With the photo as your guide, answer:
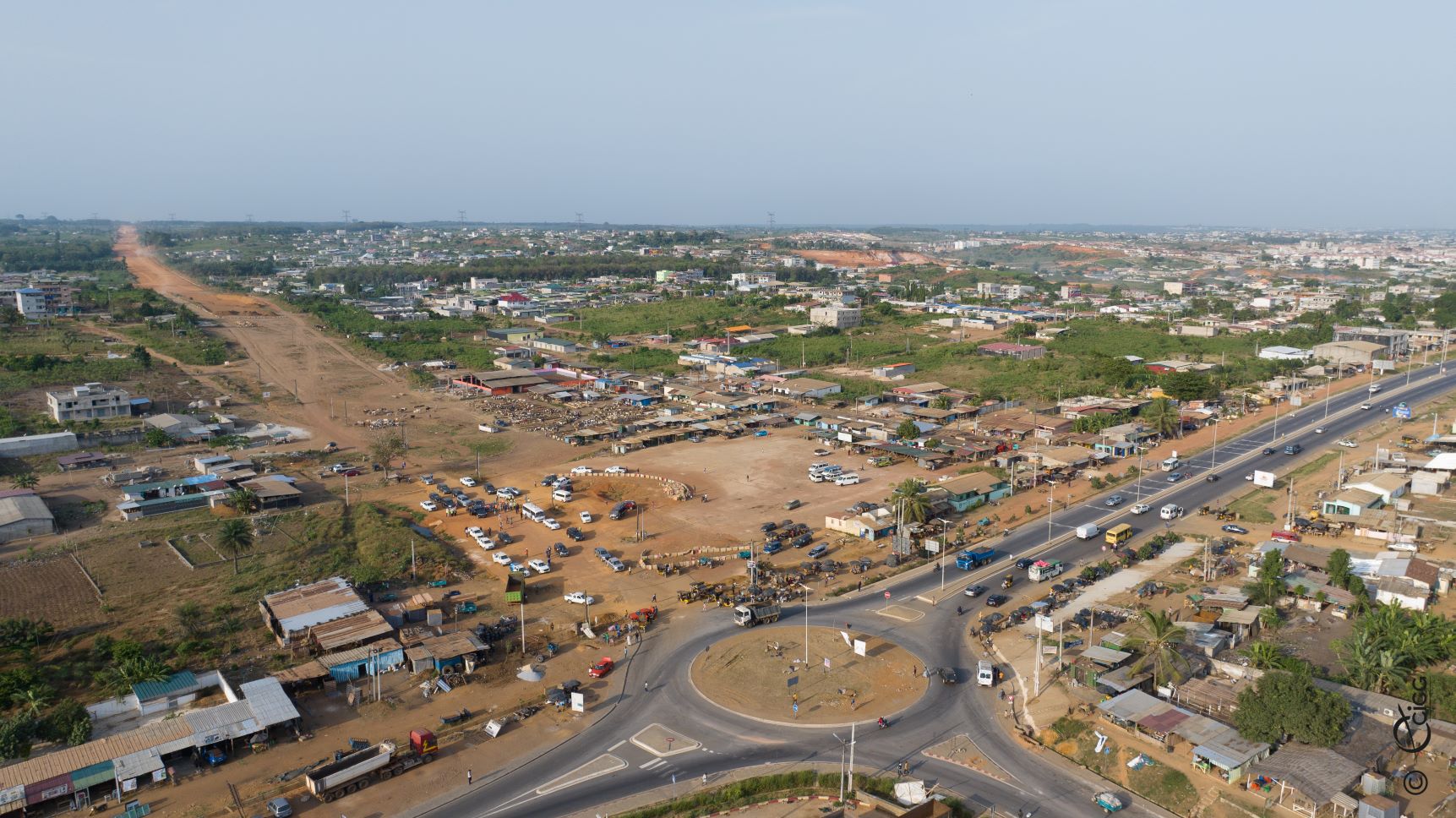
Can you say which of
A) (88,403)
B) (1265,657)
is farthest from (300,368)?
(1265,657)

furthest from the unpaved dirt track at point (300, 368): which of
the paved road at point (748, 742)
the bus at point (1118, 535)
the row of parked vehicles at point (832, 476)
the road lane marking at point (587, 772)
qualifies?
the bus at point (1118, 535)

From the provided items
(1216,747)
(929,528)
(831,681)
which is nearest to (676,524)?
(929,528)

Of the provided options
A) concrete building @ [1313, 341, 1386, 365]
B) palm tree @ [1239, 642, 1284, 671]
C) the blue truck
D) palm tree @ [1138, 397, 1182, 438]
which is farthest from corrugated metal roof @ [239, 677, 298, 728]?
concrete building @ [1313, 341, 1386, 365]

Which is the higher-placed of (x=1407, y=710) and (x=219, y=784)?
(x=1407, y=710)

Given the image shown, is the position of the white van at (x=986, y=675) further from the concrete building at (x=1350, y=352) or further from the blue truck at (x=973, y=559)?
the concrete building at (x=1350, y=352)

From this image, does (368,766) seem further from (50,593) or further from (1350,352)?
(1350,352)

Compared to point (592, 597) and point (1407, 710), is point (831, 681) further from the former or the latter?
point (1407, 710)
